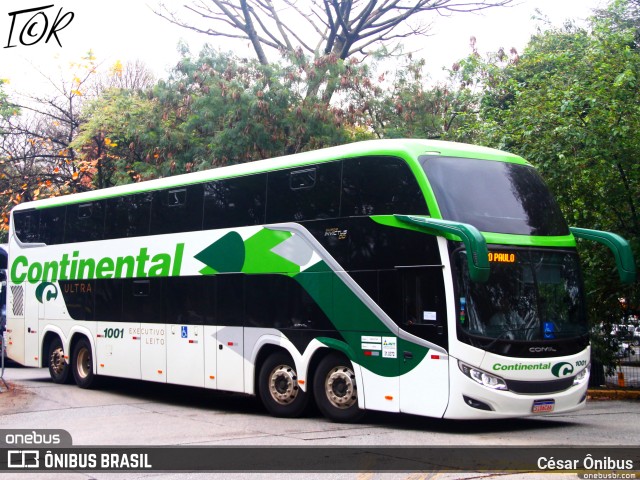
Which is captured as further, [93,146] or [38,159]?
[38,159]

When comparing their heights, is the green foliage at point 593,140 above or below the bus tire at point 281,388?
above

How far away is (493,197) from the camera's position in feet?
40.8

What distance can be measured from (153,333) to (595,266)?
865 centimetres

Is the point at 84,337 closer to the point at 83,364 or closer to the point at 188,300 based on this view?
the point at 83,364

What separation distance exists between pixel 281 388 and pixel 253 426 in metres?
1.23

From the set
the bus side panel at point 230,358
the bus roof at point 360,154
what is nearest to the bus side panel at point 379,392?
the bus side panel at point 230,358

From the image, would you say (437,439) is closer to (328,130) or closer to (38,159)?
(328,130)

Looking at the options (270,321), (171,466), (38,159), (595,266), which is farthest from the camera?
(38,159)

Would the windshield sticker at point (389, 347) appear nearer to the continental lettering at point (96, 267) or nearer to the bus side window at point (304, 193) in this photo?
the bus side window at point (304, 193)

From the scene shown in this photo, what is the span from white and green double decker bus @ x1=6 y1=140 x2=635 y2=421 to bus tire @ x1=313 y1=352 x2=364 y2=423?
0.02 meters

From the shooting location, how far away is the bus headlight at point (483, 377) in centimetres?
1147

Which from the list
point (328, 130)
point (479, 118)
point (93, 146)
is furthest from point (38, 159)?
point (479, 118)

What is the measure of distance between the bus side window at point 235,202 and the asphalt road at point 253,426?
10.4 feet

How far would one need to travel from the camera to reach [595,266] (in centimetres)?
1781
